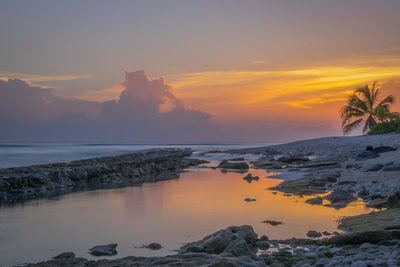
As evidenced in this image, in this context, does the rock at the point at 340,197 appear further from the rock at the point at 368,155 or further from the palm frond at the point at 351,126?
the palm frond at the point at 351,126

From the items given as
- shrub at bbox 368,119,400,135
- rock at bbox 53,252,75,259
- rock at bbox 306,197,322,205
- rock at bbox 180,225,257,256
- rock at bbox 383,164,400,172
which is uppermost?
shrub at bbox 368,119,400,135

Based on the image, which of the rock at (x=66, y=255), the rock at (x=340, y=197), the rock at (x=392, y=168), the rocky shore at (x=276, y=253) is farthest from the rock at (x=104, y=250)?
the rock at (x=392, y=168)

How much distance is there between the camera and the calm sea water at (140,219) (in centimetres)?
641

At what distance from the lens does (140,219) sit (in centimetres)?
851

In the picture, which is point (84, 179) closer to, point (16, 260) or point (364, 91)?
point (16, 260)

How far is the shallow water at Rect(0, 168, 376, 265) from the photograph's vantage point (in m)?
6.43

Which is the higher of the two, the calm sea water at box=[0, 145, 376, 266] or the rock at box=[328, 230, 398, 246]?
the rock at box=[328, 230, 398, 246]

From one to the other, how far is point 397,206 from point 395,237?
313cm

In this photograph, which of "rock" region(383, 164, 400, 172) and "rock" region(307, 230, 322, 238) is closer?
"rock" region(307, 230, 322, 238)

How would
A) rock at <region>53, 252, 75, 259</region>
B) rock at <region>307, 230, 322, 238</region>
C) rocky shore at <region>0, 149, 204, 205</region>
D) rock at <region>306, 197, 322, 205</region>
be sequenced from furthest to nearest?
rocky shore at <region>0, 149, 204, 205</region>
rock at <region>306, 197, 322, 205</region>
rock at <region>307, 230, 322, 238</region>
rock at <region>53, 252, 75, 259</region>

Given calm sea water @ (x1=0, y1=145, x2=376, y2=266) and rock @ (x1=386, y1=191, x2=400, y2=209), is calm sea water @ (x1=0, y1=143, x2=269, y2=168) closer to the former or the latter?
calm sea water @ (x1=0, y1=145, x2=376, y2=266)

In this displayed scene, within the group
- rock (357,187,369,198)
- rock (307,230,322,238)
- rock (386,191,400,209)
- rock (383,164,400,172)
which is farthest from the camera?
rock (383,164,400,172)

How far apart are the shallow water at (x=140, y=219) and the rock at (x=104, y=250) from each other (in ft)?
0.37

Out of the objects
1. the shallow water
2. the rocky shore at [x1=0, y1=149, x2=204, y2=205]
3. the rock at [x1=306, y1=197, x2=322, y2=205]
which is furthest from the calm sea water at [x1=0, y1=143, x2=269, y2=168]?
the rock at [x1=306, y1=197, x2=322, y2=205]
